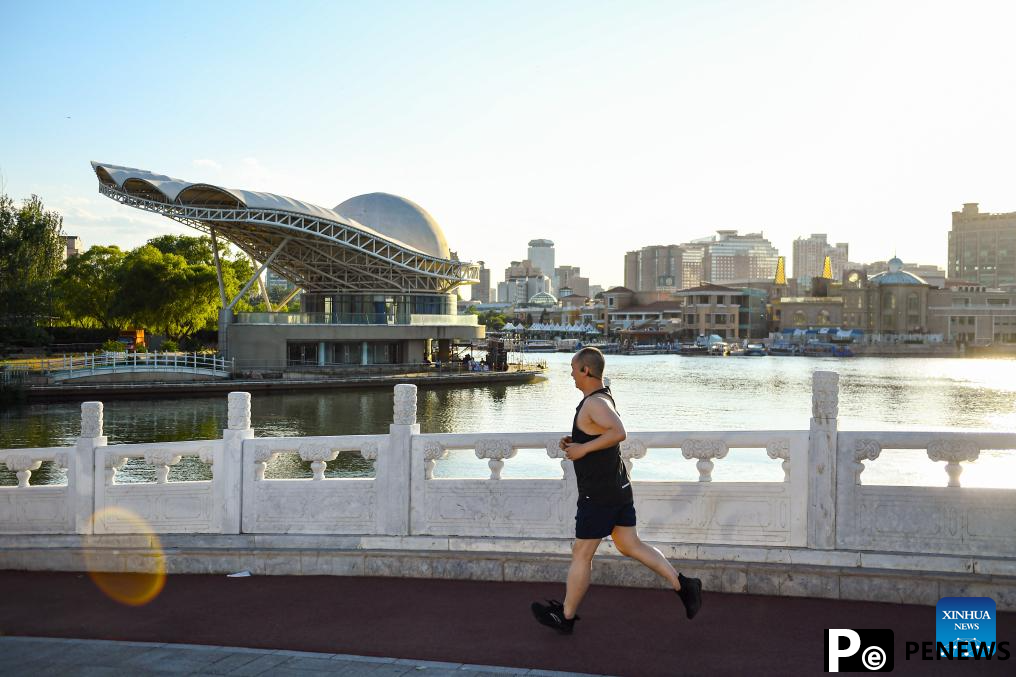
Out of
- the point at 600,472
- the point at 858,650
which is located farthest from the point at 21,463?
the point at 858,650

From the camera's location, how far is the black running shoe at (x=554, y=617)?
18.4 ft

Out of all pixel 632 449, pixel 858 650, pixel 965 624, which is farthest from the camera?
pixel 632 449

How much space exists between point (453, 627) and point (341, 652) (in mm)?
778

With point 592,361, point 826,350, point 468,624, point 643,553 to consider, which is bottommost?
point 826,350

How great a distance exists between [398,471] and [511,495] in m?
0.94

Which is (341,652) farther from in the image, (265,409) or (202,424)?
(265,409)

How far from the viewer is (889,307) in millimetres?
144875

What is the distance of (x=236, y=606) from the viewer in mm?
6500

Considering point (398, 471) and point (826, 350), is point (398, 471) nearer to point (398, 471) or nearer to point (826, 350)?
point (398, 471)

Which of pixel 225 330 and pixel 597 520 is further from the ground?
pixel 225 330

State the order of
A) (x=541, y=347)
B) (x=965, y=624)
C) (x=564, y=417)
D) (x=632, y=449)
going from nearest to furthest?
1. (x=965, y=624)
2. (x=632, y=449)
3. (x=564, y=417)
4. (x=541, y=347)

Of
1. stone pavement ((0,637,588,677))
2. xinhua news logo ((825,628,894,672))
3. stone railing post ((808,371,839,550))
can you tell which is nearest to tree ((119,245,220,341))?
stone pavement ((0,637,588,677))

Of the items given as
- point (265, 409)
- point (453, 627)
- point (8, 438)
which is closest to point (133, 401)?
point (265, 409)

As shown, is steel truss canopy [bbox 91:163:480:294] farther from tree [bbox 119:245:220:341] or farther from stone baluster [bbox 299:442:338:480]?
stone baluster [bbox 299:442:338:480]
